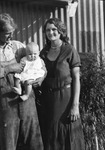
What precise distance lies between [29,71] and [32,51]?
213mm

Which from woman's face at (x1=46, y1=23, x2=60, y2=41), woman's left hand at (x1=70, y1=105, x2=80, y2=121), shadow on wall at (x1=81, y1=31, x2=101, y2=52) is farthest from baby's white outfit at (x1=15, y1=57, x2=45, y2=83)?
shadow on wall at (x1=81, y1=31, x2=101, y2=52)

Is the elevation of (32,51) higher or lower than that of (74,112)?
higher

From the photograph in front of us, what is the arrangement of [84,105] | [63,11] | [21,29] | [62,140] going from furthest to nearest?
[63,11]
[21,29]
[84,105]
[62,140]

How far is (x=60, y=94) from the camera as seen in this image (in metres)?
4.23

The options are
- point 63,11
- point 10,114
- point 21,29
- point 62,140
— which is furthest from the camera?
point 63,11

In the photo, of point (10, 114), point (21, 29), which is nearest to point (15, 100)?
point (10, 114)

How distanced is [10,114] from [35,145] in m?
0.43

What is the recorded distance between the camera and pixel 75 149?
171 inches

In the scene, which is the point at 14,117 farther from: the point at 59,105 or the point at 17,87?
the point at 59,105

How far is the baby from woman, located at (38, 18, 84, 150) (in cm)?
23

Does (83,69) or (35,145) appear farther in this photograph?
(83,69)

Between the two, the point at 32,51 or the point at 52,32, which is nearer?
the point at 32,51

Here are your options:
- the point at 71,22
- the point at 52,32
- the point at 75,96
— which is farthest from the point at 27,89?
the point at 71,22

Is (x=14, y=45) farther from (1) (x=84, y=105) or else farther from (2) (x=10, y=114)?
(1) (x=84, y=105)
